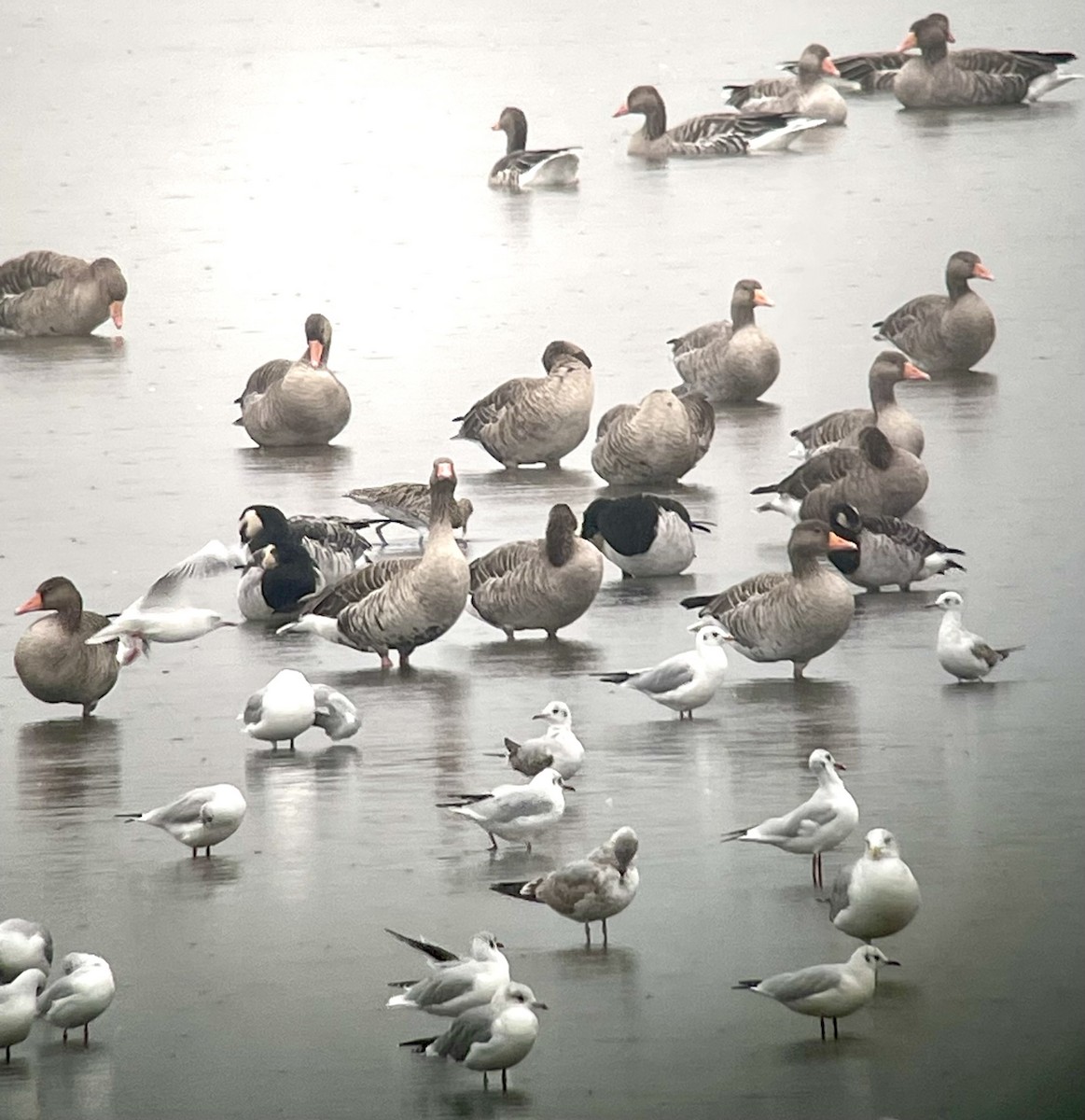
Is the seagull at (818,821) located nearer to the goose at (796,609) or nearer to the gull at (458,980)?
the gull at (458,980)

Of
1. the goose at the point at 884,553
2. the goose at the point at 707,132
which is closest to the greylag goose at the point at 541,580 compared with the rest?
the goose at the point at 884,553

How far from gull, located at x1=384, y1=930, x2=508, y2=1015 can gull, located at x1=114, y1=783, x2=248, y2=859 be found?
3.16 feet

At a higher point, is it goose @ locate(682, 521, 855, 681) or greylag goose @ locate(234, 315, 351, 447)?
greylag goose @ locate(234, 315, 351, 447)

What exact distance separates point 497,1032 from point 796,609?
2.63 meters

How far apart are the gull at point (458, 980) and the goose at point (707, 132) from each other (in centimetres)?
1109

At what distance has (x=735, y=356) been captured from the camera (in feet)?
38.1

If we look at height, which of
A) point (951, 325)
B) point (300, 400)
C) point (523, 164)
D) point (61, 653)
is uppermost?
point (523, 164)

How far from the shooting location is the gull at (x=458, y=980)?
6.14m

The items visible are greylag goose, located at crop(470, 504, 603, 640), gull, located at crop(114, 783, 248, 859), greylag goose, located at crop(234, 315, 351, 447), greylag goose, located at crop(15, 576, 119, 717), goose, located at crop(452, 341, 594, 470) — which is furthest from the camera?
greylag goose, located at crop(234, 315, 351, 447)

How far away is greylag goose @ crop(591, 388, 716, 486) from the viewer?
10211mm

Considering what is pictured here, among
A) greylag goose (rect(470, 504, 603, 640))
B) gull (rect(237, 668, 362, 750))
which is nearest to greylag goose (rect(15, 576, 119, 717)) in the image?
gull (rect(237, 668, 362, 750))

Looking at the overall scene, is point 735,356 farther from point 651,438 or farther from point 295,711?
point 295,711

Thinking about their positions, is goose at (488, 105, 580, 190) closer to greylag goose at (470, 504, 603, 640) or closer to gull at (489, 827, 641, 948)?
greylag goose at (470, 504, 603, 640)

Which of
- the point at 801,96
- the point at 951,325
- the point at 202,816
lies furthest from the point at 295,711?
the point at 801,96
